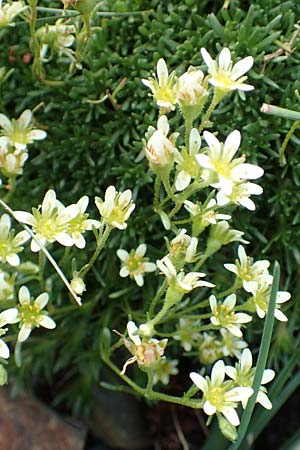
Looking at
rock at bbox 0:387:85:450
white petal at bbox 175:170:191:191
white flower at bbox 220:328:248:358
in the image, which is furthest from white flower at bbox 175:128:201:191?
rock at bbox 0:387:85:450

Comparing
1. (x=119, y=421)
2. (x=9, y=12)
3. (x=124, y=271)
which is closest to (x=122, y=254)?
(x=124, y=271)

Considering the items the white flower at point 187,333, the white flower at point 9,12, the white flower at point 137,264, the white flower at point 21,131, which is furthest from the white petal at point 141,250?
the white flower at point 9,12

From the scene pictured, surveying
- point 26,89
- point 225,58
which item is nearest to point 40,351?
point 26,89

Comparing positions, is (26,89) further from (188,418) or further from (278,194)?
(188,418)

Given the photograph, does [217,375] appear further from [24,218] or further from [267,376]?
Result: [24,218]

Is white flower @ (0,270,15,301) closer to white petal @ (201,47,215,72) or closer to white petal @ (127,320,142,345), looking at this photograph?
white petal @ (127,320,142,345)
